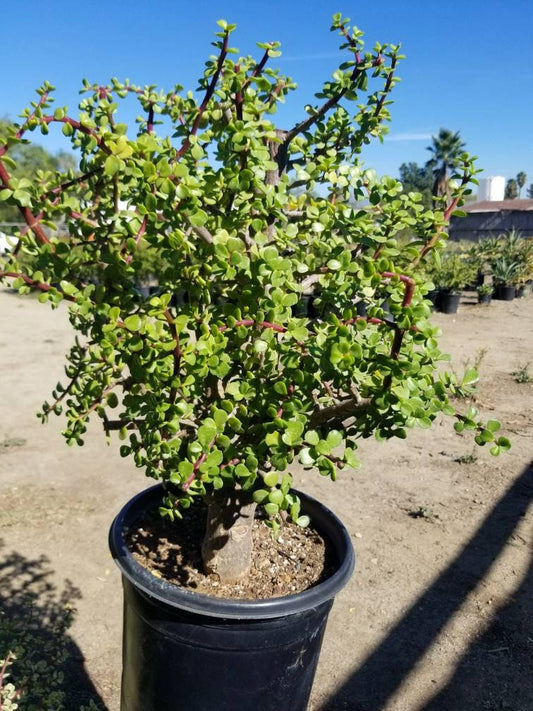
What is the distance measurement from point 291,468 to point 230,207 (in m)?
3.00

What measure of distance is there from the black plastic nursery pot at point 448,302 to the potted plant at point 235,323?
10149mm

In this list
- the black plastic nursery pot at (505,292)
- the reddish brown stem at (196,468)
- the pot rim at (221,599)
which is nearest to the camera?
the reddish brown stem at (196,468)

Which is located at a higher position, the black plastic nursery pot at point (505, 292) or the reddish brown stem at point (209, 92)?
the reddish brown stem at point (209, 92)

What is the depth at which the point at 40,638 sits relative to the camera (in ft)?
8.05

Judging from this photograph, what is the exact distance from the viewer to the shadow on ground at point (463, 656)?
7.98ft

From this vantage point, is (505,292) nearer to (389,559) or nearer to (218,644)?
(389,559)

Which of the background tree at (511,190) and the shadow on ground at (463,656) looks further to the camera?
the background tree at (511,190)

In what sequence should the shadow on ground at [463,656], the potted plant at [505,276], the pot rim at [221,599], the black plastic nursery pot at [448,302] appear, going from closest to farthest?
1. the pot rim at [221,599]
2. the shadow on ground at [463,656]
3. the black plastic nursery pot at [448,302]
4. the potted plant at [505,276]

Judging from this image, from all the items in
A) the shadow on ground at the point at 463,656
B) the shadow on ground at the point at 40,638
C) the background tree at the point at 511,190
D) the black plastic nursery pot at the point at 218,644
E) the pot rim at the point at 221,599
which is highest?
the background tree at the point at 511,190

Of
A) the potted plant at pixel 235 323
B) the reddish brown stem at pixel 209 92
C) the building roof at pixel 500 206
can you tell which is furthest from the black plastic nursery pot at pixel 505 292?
the building roof at pixel 500 206

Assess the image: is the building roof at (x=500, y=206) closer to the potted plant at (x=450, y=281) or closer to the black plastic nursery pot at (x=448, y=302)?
the potted plant at (x=450, y=281)

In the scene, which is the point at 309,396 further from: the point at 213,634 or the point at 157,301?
the point at 213,634

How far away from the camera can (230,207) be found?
163cm

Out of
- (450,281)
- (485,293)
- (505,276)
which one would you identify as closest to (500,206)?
(505,276)
